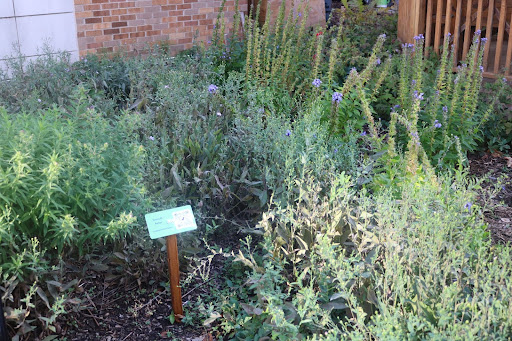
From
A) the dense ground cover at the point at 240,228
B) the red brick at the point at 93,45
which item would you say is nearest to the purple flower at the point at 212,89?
the dense ground cover at the point at 240,228

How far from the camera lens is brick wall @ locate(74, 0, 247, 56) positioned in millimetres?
7180

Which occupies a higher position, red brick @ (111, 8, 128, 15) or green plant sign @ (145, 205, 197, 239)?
red brick @ (111, 8, 128, 15)

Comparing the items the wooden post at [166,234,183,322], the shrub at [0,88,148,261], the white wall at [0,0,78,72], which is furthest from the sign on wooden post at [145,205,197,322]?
the white wall at [0,0,78,72]

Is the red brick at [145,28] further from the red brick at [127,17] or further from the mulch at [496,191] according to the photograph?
the mulch at [496,191]

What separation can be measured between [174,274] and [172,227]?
0.94ft

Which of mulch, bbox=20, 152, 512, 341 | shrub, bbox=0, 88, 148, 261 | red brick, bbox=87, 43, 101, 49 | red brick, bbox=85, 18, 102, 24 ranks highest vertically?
red brick, bbox=85, 18, 102, 24

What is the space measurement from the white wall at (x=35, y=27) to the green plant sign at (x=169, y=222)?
406 cm

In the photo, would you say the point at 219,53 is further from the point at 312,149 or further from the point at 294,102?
the point at 312,149

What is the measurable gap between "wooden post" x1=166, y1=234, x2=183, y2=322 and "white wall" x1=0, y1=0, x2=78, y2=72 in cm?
408

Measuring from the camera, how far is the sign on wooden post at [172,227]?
308 centimetres

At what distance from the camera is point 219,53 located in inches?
267

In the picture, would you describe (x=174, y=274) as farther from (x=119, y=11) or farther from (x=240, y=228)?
(x=119, y=11)

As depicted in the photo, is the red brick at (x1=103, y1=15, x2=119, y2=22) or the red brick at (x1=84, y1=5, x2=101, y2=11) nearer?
the red brick at (x1=84, y1=5, x2=101, y2=11)

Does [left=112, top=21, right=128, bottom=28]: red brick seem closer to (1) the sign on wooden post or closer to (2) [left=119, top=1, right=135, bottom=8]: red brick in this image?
(2) [left=119, top=1, right=135, bottom=8]: red brick
